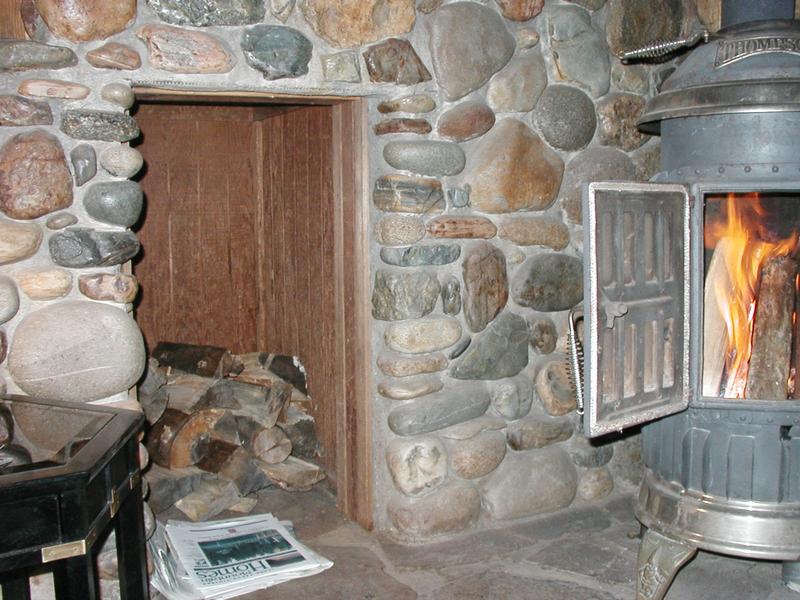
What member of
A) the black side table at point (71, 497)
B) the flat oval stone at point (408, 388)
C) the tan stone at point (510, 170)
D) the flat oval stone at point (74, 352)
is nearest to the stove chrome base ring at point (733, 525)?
the flat oval stone at point (408, 388)

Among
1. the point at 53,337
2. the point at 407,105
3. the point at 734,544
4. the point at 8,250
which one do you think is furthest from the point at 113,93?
the point at 734,544

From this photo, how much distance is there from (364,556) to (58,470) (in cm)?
123

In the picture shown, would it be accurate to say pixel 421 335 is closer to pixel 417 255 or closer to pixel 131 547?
pixel 417 255

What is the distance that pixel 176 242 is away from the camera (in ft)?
11.6

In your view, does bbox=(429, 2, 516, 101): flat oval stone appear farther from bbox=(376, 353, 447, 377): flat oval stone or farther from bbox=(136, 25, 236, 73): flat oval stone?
bbox=(376, 353, 447, 377): flat oval stone

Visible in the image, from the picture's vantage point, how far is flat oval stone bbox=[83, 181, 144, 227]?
2082 mm

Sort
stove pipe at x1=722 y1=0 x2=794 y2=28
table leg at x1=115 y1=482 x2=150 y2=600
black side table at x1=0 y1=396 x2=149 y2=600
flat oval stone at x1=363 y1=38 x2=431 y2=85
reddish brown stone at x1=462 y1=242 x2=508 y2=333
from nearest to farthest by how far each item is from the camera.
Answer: black side table at x1=0 y1=396 x2=149 y2=600 → table leg at x1=115 y1=482 x2=150 y2=600 → stove pipe at x1=722 y1=0 x2=794 y2=28 → flat oval stone at x1=363 y1=38 x2=431 y2=85 → reddish brown stone at x1=462 y1=242 x2=508 y2=333

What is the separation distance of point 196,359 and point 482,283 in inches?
53.1

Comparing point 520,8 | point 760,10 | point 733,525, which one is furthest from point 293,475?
point 760,10

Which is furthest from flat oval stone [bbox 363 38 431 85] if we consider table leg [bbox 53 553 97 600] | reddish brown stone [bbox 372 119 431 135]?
table leg [bbox 53 553 97 600]

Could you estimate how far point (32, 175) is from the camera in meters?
1.98

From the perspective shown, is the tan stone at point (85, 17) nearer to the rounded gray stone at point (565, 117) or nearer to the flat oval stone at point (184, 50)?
the flat oval stone at point (184, 50)

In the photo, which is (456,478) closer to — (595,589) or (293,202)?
(595,589)

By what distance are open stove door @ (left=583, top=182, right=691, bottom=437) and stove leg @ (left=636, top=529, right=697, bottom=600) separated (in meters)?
0.36
